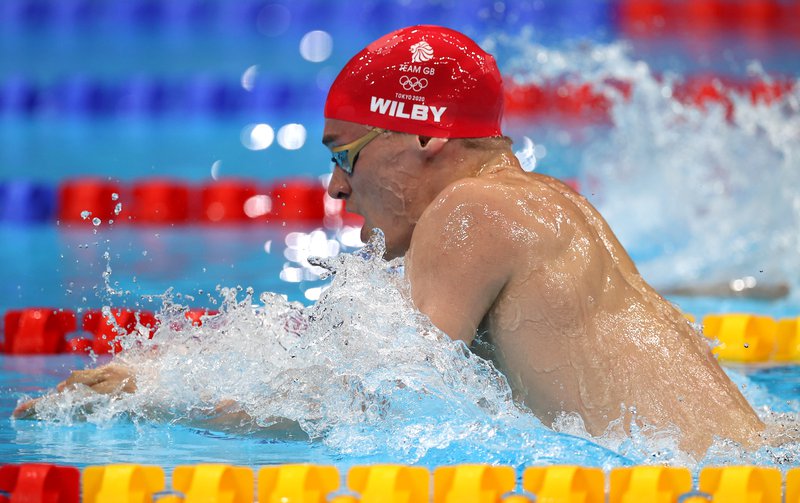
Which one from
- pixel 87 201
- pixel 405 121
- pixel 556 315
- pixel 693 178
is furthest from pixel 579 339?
pixel 87 201

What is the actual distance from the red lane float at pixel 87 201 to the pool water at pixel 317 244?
0.40 ft

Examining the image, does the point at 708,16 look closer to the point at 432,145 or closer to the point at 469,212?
the point at 432,145

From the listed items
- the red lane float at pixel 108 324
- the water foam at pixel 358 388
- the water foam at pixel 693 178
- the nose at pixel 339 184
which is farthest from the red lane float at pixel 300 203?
the nose at pixel 339 184

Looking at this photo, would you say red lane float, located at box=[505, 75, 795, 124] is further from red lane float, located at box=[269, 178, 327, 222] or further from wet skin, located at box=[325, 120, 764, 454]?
wet skin, located at box=[325, 120, 764, 454]

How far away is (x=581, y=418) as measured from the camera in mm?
2189

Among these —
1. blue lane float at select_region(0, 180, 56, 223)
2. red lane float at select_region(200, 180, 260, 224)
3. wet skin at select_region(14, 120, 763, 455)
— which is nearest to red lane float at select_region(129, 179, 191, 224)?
red lane float at select_region(200, 180, 260, 224)

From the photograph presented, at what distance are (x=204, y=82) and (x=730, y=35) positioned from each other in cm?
453

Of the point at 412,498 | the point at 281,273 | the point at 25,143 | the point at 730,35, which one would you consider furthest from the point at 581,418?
the point at 730,35

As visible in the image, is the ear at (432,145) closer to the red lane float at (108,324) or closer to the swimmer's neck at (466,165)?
the swimmer's neck at (466,165)

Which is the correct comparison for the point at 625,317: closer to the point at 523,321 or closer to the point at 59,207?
the point at 523,321

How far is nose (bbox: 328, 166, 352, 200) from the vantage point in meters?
2.41

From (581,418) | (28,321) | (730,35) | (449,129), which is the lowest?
(28,321)

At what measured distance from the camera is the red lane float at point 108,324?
145 inches

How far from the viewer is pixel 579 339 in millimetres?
2145
